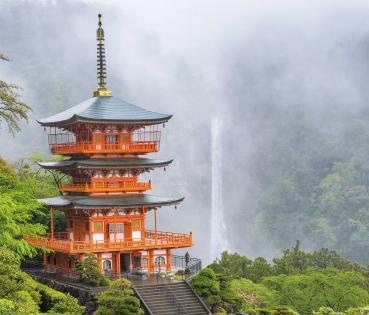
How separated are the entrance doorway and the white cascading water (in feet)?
198

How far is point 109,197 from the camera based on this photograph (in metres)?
40.1

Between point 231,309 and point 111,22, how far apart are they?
129m

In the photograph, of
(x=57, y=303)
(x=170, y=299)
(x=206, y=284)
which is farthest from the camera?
(x=206, y=284)

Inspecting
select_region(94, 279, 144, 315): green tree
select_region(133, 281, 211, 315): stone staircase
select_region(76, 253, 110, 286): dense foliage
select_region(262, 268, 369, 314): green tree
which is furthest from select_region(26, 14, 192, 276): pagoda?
select_region(262, 268, 369, 314): green tree

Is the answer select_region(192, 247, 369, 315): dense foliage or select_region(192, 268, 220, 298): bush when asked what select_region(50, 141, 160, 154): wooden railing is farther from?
select_region(192, 268, 220, 298): bush

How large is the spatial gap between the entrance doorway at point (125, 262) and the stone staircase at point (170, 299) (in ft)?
13.2

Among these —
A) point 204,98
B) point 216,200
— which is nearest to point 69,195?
point 216,200

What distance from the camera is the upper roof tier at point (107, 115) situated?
39569 millimetres

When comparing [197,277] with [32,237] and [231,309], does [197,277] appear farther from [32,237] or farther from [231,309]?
[32,237]

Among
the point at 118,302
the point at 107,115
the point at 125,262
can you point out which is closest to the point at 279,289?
the point at 125,262

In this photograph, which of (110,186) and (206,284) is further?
(110,186)

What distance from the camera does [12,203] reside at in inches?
1389

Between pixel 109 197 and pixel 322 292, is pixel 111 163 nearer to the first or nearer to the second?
pixel 109 197

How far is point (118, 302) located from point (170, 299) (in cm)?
344
